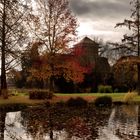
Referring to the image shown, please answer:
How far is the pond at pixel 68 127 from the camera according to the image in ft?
68.5

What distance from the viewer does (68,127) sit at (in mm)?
24469

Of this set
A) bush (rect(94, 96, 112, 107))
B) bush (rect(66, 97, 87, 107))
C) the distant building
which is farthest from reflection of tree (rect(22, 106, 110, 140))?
the distant building

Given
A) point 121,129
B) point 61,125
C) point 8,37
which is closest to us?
point 121,129

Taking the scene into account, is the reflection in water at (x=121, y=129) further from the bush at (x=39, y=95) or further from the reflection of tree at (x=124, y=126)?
the bush at (x=39, y=95)

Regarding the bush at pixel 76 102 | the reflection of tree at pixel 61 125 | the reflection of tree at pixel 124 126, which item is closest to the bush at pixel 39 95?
the bush at pixel 76 102

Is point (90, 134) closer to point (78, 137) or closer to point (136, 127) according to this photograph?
point (78, 137)

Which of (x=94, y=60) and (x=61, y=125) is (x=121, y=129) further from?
(x=94, y=60)

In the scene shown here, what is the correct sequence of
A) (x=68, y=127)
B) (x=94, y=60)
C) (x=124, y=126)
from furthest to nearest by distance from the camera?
(x=94, y=60) → (x=124, y=126) → (x=68, y=127)

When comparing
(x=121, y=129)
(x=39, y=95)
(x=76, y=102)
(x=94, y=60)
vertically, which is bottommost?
(x=121, y=129)

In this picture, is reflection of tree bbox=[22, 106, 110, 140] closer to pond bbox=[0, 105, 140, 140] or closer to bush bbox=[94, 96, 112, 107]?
pond bbox=[0, 105, 140, 140]

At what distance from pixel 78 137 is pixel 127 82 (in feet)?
172

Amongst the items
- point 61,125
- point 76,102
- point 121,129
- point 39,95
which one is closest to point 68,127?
point 61,125

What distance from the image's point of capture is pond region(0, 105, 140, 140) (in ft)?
68.5

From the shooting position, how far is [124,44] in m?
53.9
